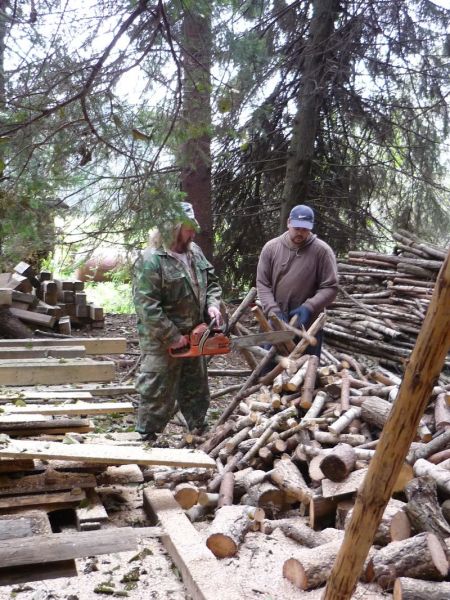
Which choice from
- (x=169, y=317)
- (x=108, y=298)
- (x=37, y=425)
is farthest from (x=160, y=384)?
(x=108, y=298)

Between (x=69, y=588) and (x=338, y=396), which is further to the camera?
(x=338, y=396)

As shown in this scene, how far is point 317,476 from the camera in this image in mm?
4207

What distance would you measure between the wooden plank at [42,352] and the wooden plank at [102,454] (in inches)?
95.2

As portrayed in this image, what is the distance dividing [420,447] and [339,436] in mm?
631

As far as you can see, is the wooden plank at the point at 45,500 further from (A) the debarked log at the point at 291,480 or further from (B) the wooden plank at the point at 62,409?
(A) the debarked log at the point at 291,480

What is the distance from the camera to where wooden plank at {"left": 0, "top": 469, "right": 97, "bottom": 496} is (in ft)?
12.4

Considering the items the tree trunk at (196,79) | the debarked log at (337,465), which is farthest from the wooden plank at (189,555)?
the tree trunk at (196,79)

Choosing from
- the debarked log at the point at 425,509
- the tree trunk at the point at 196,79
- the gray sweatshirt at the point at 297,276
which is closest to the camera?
the debarked log at the point at 425,509

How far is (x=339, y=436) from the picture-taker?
468cm

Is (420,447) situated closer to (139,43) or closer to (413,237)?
(139,43)

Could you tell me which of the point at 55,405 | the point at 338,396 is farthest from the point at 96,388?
the point at 338,396

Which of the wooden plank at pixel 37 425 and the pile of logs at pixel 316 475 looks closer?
the pile of logs at pixel 316 475

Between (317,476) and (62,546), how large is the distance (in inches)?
70.9

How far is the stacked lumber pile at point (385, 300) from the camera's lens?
854 cm
